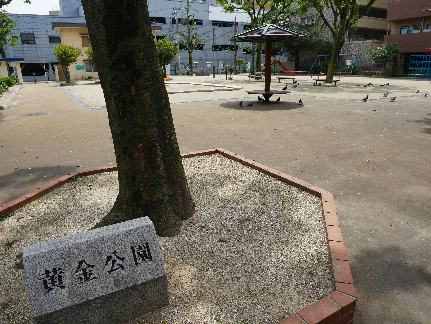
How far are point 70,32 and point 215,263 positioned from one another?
4439 cm

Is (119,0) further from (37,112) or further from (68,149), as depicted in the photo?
(37,112)

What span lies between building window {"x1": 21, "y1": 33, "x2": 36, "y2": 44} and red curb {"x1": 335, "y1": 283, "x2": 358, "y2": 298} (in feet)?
185

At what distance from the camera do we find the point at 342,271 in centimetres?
266

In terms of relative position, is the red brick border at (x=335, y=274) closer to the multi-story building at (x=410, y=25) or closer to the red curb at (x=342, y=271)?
the red curb at (x=342, y=271)

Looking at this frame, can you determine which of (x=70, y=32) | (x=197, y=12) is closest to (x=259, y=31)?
(x=70, y=32)

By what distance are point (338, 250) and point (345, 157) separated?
339cm

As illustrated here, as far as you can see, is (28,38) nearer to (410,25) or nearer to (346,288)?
(410,25)

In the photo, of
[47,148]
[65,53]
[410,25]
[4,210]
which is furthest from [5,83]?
[410,25]

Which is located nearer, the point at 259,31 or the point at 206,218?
the point at 206,218

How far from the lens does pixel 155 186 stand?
3.23 metres

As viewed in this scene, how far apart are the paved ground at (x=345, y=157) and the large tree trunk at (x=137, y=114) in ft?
6.49

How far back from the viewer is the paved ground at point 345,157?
2807mm

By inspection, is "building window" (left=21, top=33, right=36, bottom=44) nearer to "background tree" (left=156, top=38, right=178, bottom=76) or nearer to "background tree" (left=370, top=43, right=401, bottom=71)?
"background tree" (left=156, top=38, right=178, bottom=76)

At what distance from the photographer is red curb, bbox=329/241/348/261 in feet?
9.29
